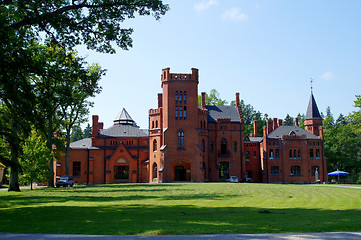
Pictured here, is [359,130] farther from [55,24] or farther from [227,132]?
[55,24]

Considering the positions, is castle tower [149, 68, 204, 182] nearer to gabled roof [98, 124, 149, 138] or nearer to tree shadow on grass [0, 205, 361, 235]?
gabled roof [98, 124, 149, 138]

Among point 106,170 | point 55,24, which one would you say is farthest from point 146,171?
point 55,24

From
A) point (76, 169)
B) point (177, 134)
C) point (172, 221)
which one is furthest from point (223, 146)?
point (172, 221)

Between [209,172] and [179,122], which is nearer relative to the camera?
[179,122]

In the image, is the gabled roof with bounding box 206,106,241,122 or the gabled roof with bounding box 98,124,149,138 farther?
the gabled roof with bounding box 98,124,149,138

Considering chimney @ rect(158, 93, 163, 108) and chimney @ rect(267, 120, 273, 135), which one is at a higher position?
chimney @ rect(158, 93, 163, 108)

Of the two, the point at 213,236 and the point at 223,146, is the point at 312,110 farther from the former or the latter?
the point at 213,236

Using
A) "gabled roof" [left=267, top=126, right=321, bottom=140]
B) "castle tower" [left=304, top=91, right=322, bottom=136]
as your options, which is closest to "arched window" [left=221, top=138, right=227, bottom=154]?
"gabled roof" [left=267, top=126, right=321, bottom=140]

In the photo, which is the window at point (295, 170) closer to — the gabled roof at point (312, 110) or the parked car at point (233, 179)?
the parked car at point (233, 179)

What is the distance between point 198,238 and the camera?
8.73m

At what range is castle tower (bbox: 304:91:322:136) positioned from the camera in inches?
2712

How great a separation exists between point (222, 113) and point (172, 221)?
49.4 meters

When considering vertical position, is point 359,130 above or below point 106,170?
above

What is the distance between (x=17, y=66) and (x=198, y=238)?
33.6ft
